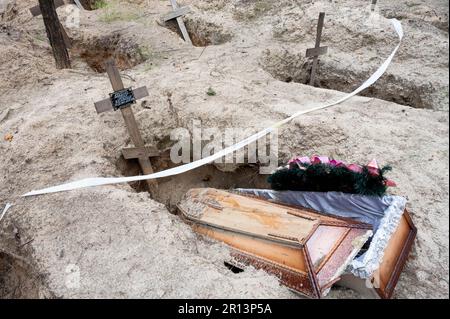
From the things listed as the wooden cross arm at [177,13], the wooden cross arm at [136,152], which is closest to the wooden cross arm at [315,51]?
the wooden cross arm at [136,152]

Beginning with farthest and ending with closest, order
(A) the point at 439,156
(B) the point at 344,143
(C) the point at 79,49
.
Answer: (C) the point at 79,49, (B) the point at 344,143, (A) the point at 439,156

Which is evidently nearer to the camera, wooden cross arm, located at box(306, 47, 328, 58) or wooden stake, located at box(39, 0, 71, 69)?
wooden cross arm, located at box(306, 47, 328, 58)

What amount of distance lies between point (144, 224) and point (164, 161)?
163cm

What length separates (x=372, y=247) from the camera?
2648 mm

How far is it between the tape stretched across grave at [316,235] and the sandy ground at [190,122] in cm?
14

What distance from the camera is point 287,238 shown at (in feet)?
8.98

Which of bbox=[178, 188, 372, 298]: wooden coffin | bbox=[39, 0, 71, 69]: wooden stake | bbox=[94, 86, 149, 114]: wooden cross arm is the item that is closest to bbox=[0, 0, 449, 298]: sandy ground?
bbox=[178, 188, 372, 298]: wooden coffin

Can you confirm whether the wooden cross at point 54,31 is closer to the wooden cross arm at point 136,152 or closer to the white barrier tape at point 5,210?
the wooden cross arm at point 136,152

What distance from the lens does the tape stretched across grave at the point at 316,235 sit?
262cm

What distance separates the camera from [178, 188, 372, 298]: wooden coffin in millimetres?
2605

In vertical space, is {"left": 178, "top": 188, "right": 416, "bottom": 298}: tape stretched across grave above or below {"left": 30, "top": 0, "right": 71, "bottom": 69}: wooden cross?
below

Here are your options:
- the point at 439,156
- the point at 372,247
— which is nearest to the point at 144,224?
the point at 372,247

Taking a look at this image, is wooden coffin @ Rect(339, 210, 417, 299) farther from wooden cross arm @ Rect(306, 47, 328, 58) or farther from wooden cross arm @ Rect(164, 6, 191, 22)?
wooden cross arm @ Rect(164, 6, 191, 22)

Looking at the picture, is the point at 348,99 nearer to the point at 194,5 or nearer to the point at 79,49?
the point at 194,5
